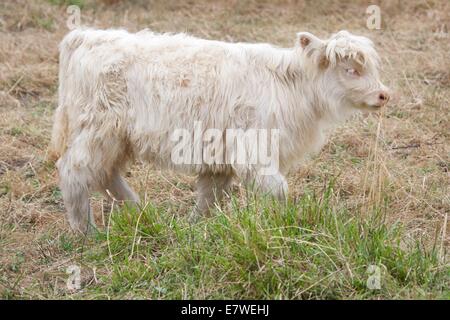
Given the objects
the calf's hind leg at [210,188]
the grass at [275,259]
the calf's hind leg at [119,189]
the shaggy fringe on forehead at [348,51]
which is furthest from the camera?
the calf's hind leg at [119,189]

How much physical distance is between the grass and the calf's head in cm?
92

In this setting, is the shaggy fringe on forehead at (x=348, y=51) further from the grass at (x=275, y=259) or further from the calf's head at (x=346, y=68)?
the grass at (x=275, y=259)

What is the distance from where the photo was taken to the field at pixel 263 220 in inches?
167

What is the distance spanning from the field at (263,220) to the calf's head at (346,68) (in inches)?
8.1

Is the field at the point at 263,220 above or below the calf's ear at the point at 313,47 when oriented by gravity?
below

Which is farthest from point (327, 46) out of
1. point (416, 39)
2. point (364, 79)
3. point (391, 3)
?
point (391, 3)

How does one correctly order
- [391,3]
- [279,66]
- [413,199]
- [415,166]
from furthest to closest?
[391,3], [415,166], [413,199], [279,66]

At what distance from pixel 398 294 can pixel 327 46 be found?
189 centimetres

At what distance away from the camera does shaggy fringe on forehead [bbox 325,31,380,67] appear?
17.2 feet

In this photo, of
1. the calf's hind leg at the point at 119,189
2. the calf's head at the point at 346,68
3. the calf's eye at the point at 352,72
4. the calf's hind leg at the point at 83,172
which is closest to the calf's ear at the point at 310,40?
the calf's head at the point at 346,68

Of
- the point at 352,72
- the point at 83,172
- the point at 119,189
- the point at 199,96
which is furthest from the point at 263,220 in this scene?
the point at 119,189

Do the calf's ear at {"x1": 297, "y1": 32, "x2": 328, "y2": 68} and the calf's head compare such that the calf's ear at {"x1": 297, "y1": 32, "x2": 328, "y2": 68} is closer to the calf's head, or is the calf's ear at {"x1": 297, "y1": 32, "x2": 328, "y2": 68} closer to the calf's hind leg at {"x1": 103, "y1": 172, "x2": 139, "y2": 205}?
the calf's head
